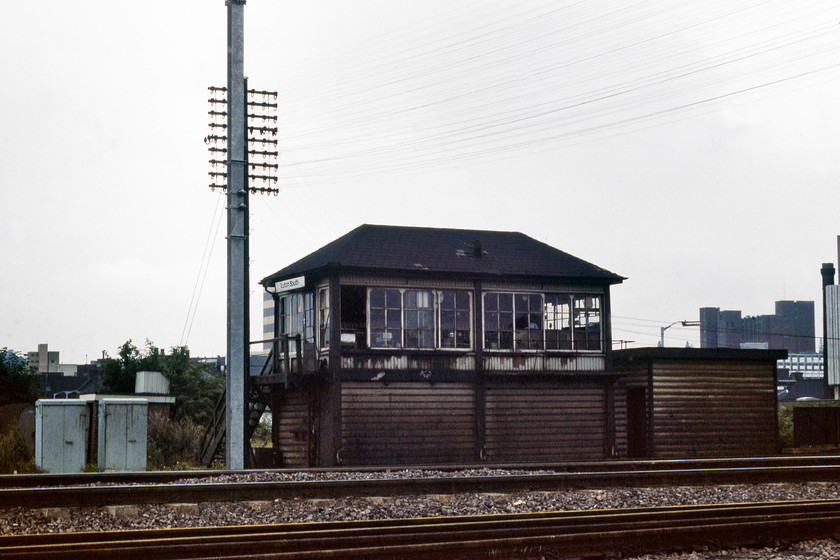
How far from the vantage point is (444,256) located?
27.0 meters

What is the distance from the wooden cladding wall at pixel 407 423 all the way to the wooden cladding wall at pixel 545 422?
77 centimetres

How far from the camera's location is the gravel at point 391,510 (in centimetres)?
1052

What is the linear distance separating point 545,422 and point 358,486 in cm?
1482

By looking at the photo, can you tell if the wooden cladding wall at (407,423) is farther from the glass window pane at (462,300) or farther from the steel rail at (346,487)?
the steel rail at (346,487)

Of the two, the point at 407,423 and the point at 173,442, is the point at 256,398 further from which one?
the point at 407,423

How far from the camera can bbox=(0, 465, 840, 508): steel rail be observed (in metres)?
11.5

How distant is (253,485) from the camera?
12117mm

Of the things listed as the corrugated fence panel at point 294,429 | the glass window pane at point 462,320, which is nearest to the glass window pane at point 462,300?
the glass window pane at point 462,320

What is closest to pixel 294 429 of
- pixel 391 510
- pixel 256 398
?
pixel 256 398

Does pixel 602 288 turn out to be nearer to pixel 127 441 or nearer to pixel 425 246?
pixel 425 246

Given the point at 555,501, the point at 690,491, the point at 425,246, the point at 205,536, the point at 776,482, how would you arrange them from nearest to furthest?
the point at 205,536 → the point at 555,501 → the point at 690,491 → the point at 776,482 → the point at 425,246

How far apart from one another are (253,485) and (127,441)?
10.5m

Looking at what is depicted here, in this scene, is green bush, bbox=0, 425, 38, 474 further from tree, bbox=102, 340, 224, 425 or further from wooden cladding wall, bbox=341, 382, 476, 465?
tree, bbox=102, 340, 224, 425

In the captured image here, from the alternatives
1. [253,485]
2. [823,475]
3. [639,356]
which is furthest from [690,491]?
[639,356]
